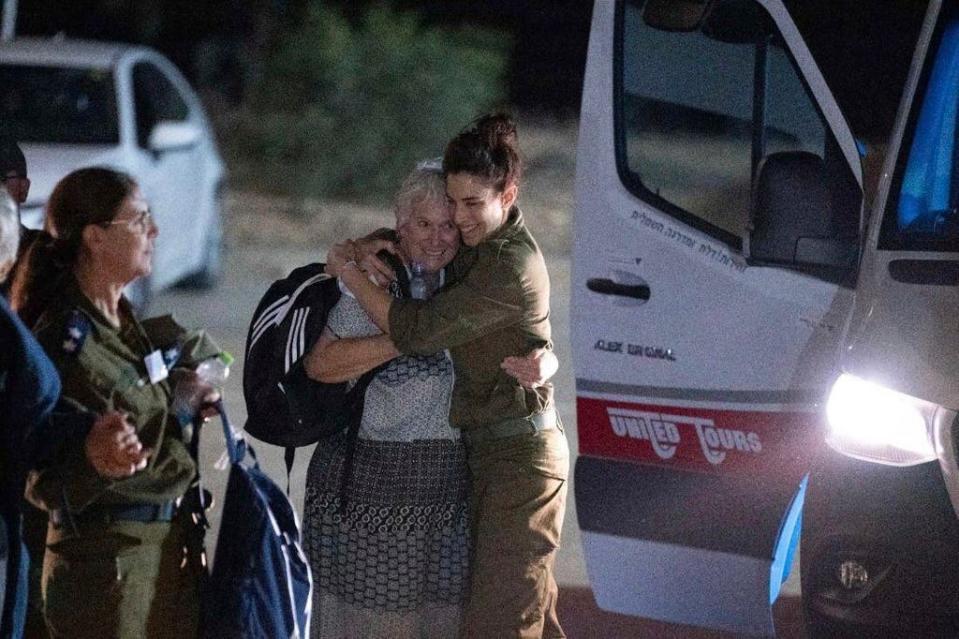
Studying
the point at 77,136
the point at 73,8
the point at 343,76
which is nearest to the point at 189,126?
the point at 77,136

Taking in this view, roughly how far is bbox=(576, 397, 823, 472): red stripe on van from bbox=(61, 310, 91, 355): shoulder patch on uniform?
1611 mm

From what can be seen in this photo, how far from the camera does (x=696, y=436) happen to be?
421 cm

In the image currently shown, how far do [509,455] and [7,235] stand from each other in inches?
49.0

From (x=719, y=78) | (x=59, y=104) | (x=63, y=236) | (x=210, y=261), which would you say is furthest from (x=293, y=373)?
(x=210, y=261)

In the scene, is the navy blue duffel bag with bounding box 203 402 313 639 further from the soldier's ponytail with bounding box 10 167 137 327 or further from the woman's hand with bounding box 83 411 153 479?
the soldier's ponytail with bounding box 10 167 137 327

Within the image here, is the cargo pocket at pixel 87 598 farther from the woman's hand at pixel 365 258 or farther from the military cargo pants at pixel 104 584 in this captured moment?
the woman's hand at pixel 365 258

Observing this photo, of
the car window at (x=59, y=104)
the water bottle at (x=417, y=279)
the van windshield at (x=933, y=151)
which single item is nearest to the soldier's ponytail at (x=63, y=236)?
the water bottle at (x=417, y=279)

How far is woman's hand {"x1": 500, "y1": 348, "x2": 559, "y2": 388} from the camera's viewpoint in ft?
11.6

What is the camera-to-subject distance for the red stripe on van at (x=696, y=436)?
4.11 meters

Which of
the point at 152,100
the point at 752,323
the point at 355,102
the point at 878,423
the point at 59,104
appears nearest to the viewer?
the point at 878,423

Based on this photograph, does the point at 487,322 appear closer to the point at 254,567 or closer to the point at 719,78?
the point at 254,567

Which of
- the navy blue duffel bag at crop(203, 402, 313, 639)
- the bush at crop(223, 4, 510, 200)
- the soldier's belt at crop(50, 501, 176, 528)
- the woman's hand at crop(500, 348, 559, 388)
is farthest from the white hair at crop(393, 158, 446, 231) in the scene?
the bush at crop(223, 4, 510, 200)

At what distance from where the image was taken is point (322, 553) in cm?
364

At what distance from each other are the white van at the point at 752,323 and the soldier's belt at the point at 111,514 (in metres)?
1.46
